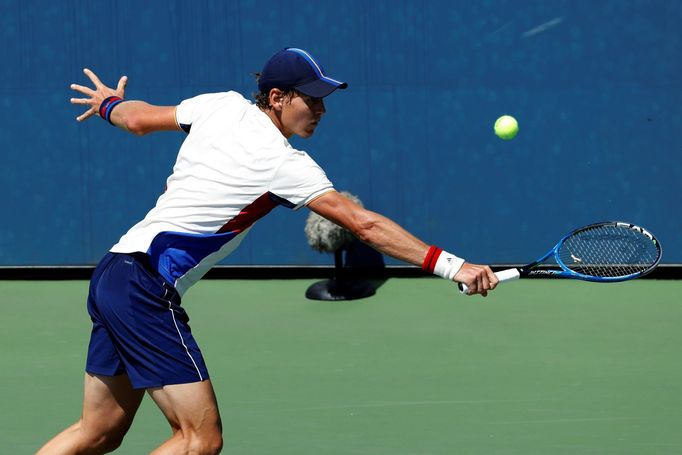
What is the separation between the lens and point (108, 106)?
16.7 feet

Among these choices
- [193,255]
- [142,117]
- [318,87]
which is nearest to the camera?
[193,255]

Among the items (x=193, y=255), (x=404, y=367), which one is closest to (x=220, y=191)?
(x=193, y=255)

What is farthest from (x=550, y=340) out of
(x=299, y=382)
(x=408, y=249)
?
(x=408, y=249)

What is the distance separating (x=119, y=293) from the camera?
174 inches

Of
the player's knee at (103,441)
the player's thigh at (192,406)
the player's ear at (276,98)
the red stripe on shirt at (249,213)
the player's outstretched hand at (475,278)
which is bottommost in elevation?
the player's knee at (103,441)

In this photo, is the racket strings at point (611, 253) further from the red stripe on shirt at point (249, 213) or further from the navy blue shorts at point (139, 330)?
the navy blue shorts at point (139, 330)

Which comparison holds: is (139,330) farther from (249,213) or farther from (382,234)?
(382,234)

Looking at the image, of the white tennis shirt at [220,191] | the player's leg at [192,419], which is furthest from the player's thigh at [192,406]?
the white tennis shirt at [220,191]

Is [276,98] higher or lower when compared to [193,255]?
higher

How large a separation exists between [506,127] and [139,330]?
16.6 feet

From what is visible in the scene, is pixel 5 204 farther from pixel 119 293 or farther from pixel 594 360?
pixel 119 293

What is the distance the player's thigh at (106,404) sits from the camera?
178 inches

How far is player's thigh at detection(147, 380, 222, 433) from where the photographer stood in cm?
428

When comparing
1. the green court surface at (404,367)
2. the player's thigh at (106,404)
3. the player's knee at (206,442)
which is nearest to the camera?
the player's knee at (206,442)
